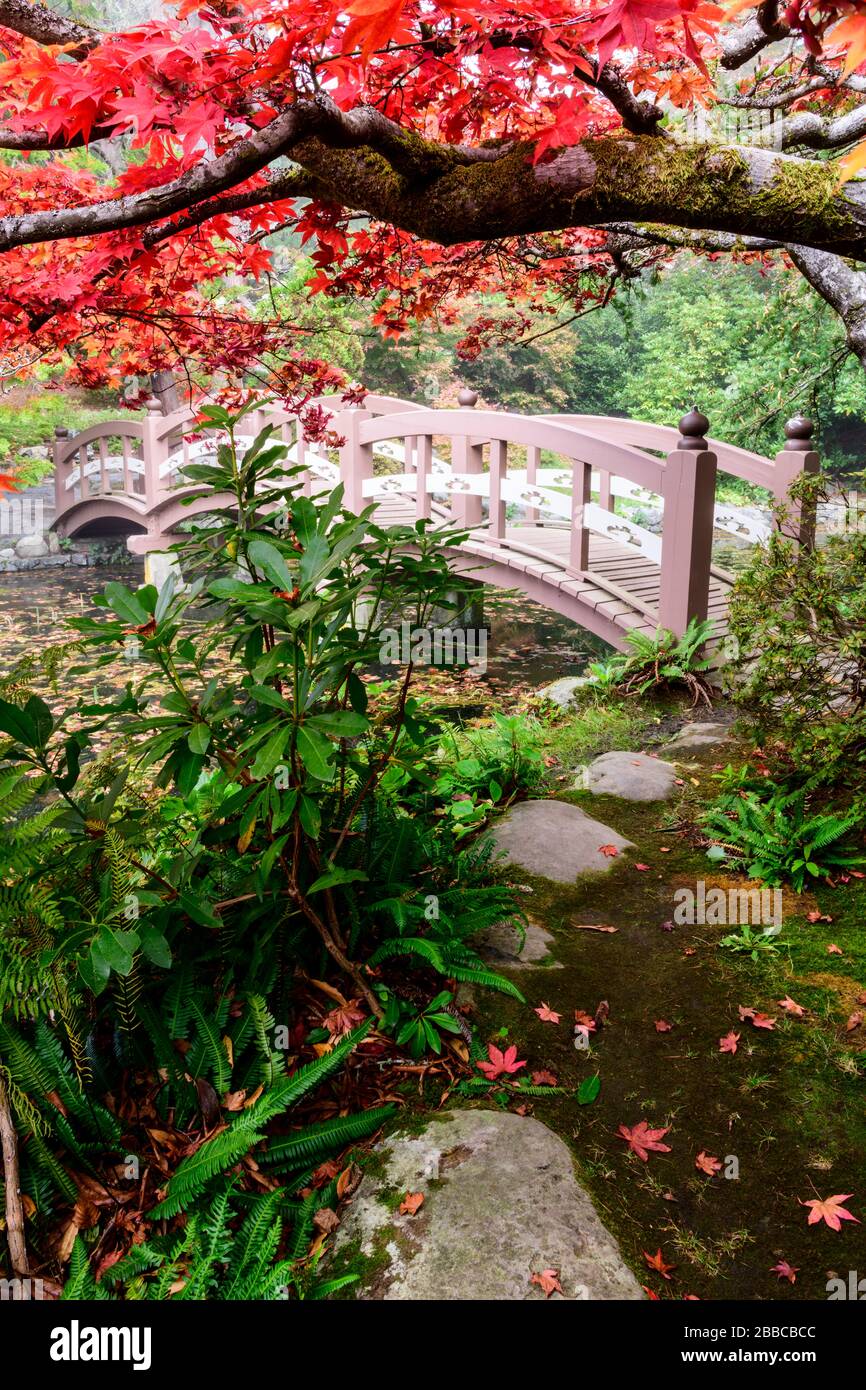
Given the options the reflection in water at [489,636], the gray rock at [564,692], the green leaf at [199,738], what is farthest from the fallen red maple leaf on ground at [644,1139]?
the reflection in water at [489,636]

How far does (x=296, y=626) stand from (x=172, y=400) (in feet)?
59.6

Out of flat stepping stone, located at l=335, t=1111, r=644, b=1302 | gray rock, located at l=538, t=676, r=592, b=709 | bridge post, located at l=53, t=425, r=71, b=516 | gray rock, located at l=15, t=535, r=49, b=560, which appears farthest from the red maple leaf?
bridge post, located at l=53, t=425, r=71, b=516

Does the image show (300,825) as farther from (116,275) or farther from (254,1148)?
(116,275)

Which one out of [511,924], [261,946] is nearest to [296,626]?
[261,946]

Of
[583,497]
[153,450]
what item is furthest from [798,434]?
[153,450]

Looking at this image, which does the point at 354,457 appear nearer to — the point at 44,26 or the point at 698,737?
the point at 698,737

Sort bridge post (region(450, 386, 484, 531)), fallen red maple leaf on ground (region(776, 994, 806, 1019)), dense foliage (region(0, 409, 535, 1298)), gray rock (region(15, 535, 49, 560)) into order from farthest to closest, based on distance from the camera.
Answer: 1. gray rock (region(15, 535, 49, 560))
2. bridge post (region(450, 386, 484, 531))
3. fallen red maple leaf on ground (region(776, 994, 806, 1019))
4. dense foliage (region(0, 409, 535, 1298))

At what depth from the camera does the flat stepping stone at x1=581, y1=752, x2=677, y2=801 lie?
4180 mm

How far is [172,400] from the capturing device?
18406 millimetres

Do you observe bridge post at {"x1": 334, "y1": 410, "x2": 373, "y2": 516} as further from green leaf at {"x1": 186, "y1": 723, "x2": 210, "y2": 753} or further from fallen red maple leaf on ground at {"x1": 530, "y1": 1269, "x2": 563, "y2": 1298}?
fallen red maple leaf on ground at {"x1": 530, "y1": 1269, "x2": 563, "y2": 1298}

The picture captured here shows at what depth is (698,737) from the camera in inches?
193

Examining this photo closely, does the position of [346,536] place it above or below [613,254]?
below

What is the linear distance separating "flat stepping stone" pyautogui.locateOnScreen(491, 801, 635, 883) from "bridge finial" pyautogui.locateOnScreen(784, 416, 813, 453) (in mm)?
3493
